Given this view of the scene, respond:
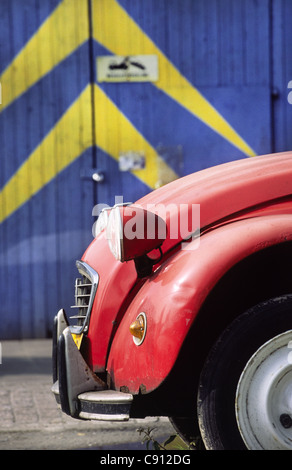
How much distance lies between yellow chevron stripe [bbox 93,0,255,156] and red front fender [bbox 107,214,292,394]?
517cm

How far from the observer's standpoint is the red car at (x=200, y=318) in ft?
9.75

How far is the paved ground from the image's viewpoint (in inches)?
180

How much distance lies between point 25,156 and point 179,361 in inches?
208

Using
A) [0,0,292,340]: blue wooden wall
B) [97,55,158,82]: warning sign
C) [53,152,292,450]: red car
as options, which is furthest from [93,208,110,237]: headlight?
[97,55,158,82]: warning sign

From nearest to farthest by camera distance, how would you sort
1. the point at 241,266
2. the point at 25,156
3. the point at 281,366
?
the point at 281,366 → the point at 241,266 → the point at 25,156

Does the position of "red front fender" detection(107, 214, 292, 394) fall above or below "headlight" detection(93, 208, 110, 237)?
below

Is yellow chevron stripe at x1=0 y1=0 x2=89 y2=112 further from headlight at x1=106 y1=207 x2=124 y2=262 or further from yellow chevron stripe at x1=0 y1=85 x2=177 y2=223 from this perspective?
headlight at x1=106 y1=207 x2=124 y2=262

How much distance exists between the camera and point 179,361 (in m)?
3.12

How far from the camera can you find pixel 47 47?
8016 mm

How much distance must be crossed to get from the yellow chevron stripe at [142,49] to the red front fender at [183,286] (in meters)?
5.17

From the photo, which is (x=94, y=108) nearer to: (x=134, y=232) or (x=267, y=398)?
(x=134, y=232)
